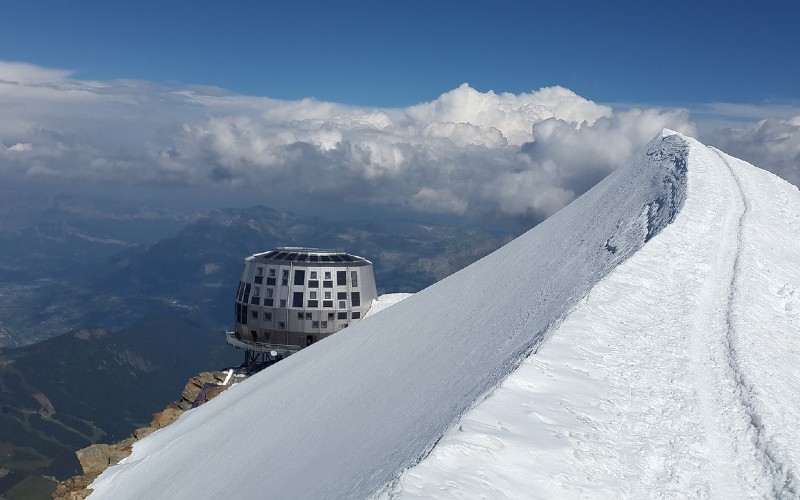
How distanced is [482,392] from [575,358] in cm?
214

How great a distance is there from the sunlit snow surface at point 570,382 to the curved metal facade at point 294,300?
29.8 metres

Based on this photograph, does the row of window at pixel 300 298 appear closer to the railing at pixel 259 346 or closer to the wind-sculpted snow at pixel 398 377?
the railing at pixel 259 346

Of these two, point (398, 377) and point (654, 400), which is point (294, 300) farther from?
point (654, 400)

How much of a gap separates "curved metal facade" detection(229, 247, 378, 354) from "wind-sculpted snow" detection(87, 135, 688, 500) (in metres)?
27.0

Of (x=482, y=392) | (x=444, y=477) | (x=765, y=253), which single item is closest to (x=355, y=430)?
(x=482, y=392)

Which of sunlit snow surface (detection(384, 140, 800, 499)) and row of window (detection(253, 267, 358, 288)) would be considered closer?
sunlit snow surface (detection(384, 140, 800, 499))

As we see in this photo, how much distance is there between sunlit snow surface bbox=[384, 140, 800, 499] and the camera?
9.41 m

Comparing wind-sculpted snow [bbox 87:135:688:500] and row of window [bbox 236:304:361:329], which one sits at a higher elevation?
wind-sculpted snow [bbox 87:135:688:500]

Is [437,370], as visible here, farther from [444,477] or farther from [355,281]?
[355,281]

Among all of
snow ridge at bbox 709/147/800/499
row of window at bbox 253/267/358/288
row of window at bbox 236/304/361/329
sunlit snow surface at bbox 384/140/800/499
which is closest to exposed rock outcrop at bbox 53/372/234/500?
row of window at bbox 236/304/361/329

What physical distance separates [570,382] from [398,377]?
7169 millimetres

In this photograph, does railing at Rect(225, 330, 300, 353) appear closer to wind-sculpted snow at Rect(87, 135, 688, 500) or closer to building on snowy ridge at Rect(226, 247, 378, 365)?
building on snowy ridge at Rect(226, 247, 378, 365)

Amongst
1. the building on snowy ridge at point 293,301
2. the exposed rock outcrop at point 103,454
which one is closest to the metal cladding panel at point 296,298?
the building on snowy ridge at point 293,301

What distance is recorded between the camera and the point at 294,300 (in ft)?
196
